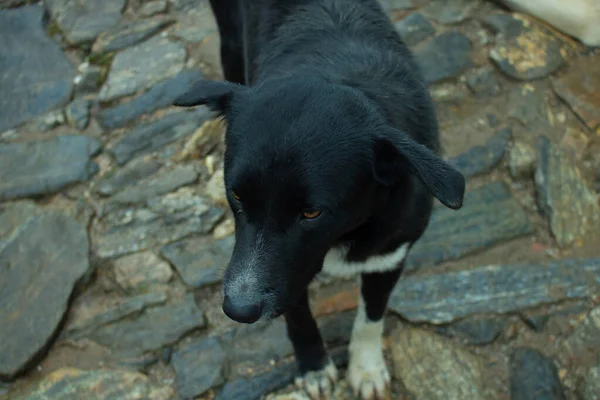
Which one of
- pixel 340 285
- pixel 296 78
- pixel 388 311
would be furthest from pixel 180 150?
pixel 296 78

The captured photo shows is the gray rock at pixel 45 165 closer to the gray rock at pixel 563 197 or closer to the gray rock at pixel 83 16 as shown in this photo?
the gray rock at pixel 83 16

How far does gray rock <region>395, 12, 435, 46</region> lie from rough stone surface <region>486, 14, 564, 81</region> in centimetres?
42

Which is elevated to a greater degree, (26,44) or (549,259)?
(26,44)

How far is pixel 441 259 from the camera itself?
11.5 feet

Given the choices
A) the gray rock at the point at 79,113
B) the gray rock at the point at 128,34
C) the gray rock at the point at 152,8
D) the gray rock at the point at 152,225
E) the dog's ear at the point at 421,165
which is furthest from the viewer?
the gray rock at the point at 152,8

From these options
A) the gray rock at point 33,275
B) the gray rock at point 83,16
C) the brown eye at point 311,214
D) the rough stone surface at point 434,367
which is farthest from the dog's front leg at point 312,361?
the gray rock at point 83,16

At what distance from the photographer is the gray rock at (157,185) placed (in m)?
3.93

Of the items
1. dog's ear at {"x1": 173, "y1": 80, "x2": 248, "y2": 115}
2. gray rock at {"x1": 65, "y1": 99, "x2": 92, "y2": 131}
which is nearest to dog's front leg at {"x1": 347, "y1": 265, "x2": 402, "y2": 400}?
dog's ear at {"x1": 173, "y1": 80, "x2": 248, "y2": 115}

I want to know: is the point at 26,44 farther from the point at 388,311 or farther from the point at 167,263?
the point at 388,311

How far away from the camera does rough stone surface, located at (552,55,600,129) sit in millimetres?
4047

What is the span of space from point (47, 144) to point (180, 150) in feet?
2.97

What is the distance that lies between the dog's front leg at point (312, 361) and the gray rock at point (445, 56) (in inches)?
80.2

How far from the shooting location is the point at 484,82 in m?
4.27

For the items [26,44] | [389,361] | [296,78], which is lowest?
[389,361]
